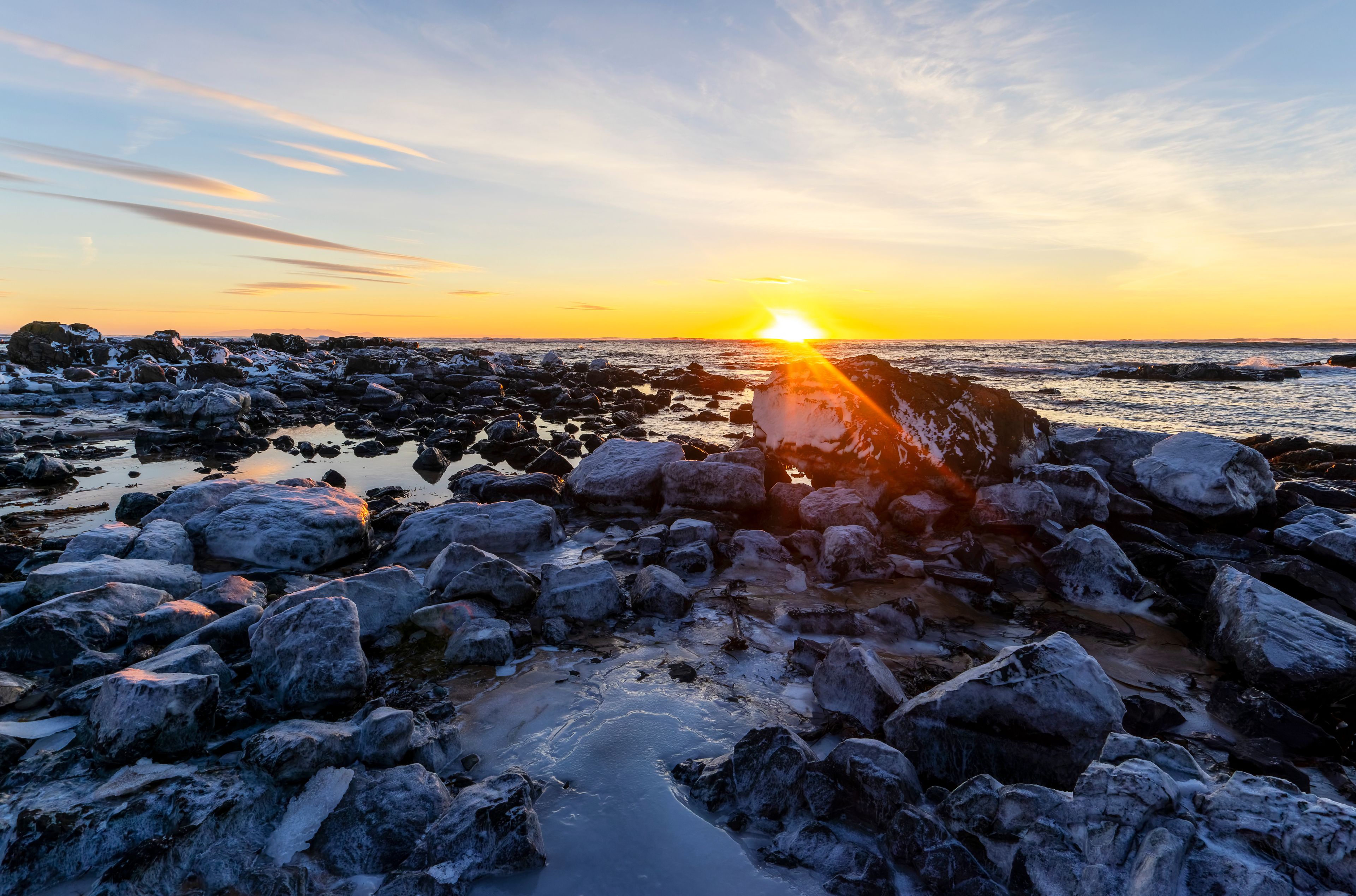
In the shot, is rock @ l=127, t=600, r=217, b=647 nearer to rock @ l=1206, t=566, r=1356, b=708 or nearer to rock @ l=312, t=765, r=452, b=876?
rock @ l=312, t=765, r=452, b=876

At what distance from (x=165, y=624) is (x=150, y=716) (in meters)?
1.45

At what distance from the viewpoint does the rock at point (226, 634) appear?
A: 383 centimetres

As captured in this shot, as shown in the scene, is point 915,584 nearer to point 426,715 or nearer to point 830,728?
point 830,728

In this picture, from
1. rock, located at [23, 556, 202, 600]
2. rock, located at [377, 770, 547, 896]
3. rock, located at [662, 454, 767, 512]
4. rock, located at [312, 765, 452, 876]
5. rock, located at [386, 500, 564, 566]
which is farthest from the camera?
rock, located at [662, 454, 767, 512]

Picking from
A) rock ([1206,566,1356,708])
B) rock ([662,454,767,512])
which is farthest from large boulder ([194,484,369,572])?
rock ([1206,566,1356,708])

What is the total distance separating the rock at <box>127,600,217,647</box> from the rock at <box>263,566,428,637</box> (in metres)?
0.44

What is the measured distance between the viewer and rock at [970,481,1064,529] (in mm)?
6320

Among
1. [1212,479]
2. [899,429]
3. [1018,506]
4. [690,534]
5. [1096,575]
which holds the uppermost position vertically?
[899,429]

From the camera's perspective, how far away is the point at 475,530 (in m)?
6.07

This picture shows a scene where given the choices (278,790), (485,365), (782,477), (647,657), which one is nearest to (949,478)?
(782,477)

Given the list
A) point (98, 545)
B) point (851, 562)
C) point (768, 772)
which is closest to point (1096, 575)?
point (851, 562)

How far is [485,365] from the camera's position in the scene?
28.4 m

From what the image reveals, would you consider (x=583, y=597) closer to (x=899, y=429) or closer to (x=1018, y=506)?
(x=1018, y=506)

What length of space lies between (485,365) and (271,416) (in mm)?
13605
